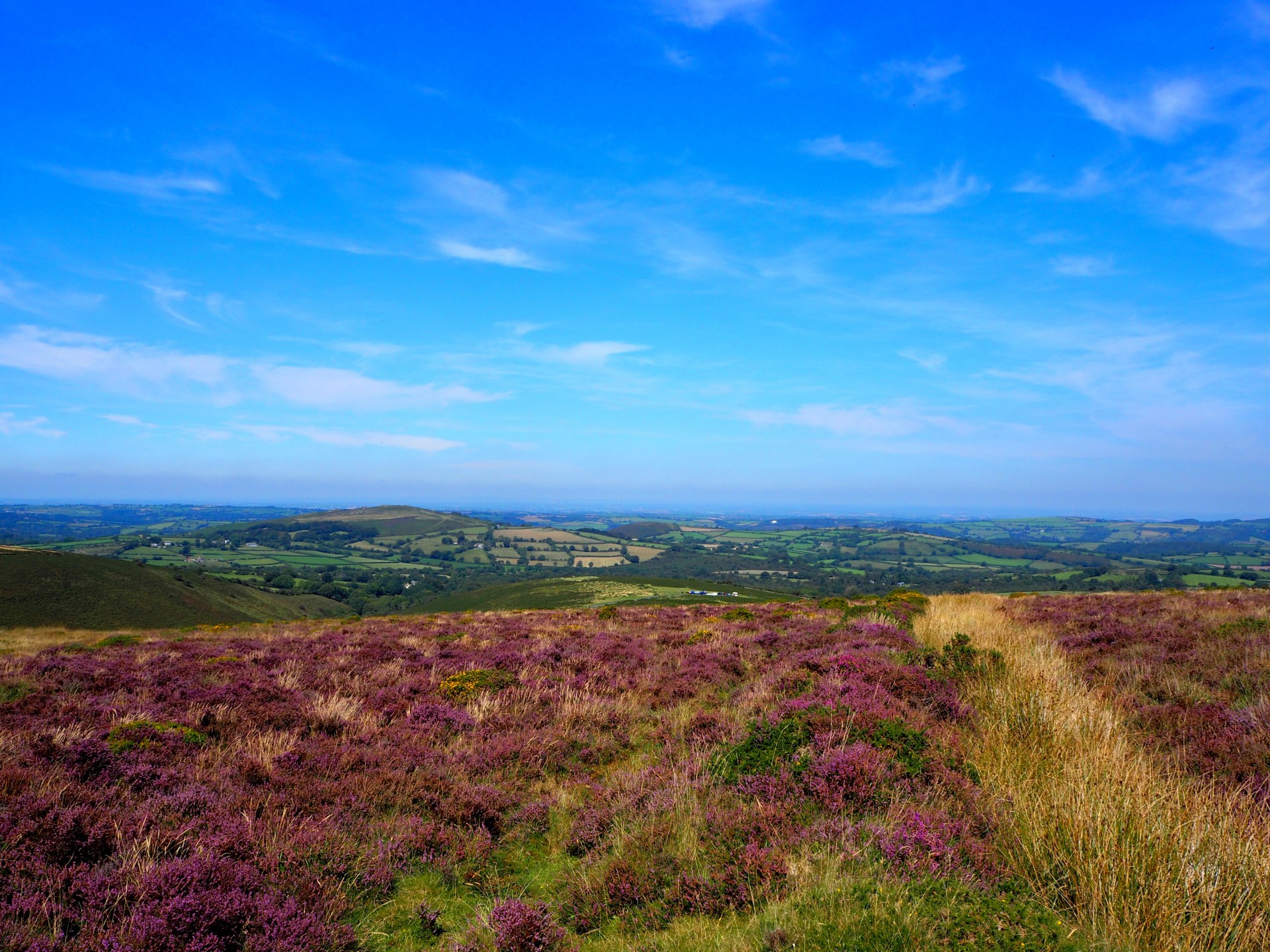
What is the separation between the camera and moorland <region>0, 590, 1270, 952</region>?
13.7 feet

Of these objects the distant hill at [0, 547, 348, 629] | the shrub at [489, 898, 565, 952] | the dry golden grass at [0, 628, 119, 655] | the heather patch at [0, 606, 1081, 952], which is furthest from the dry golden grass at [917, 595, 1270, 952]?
the distant hill at [0, 547, 348, 629]

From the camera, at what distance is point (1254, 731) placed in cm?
720

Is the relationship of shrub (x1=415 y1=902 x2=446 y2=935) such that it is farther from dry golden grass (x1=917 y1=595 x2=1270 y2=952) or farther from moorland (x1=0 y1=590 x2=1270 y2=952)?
dry golden grass (x1=917 y1=595 x2=1270 y2=952)

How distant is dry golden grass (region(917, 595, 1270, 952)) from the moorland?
1.2 inches

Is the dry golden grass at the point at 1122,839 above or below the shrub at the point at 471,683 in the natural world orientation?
above

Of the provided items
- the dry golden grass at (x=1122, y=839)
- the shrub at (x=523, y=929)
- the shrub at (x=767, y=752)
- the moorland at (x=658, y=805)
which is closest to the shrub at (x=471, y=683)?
the moorland at (x=658, y=805)

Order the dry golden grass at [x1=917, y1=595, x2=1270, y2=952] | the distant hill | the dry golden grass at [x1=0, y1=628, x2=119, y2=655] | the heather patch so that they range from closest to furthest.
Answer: the dry golden grass at [x1=917, y1=595, x2=1270, y2=952] < the heather patch < the dry golden grass at [x1=0, y1=628, x2=119, y2=655] < the distant hill

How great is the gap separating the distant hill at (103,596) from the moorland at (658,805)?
2471 inches

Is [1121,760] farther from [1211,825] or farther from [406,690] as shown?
[406,690]

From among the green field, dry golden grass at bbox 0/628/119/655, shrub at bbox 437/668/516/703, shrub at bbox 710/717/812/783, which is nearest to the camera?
Answer: shrub at bbox 710/717/812/783

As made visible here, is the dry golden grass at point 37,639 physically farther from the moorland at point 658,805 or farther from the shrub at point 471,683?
the shrub at point 471,683

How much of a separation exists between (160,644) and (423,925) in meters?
20.9

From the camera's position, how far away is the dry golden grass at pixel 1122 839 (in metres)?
3.80

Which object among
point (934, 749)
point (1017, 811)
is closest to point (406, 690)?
point (934, 749)
